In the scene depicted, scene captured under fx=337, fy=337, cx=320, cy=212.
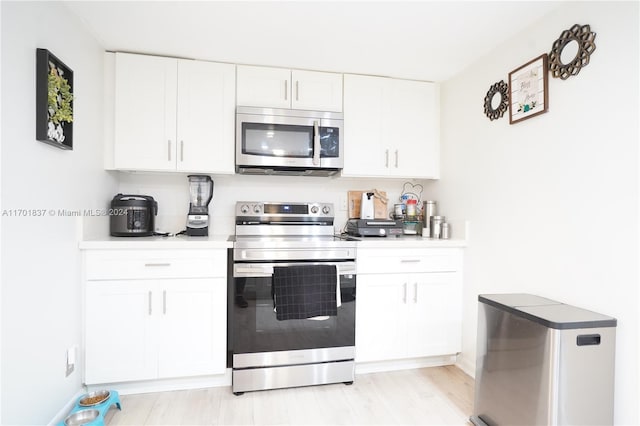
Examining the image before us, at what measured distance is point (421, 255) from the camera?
240 centimetres

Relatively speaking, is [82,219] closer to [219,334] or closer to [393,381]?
[219,334]

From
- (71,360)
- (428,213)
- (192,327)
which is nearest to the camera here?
(71,360)

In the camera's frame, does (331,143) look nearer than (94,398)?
No

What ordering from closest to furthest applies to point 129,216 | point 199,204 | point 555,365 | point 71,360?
point 555,365, point 71,360, point 129,216, point 199,204

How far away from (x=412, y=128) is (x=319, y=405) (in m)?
2.10

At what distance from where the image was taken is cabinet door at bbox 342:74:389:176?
260 cm

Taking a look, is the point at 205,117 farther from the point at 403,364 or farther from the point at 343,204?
the point at 403,364

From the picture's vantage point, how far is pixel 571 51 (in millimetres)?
1655

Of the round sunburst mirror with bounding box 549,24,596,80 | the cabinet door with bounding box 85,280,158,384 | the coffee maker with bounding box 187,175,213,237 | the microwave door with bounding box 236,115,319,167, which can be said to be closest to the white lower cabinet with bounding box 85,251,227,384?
the cabinet door with bounding box 85,280,158,384

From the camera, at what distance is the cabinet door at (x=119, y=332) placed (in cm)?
199

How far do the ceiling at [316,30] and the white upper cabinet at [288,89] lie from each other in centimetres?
7

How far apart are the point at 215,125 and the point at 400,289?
1751 millimetres

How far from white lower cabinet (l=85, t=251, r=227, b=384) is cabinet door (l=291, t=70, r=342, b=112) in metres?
1.33

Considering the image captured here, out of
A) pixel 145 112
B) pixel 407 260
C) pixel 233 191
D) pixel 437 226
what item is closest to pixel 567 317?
pixel 407 260
